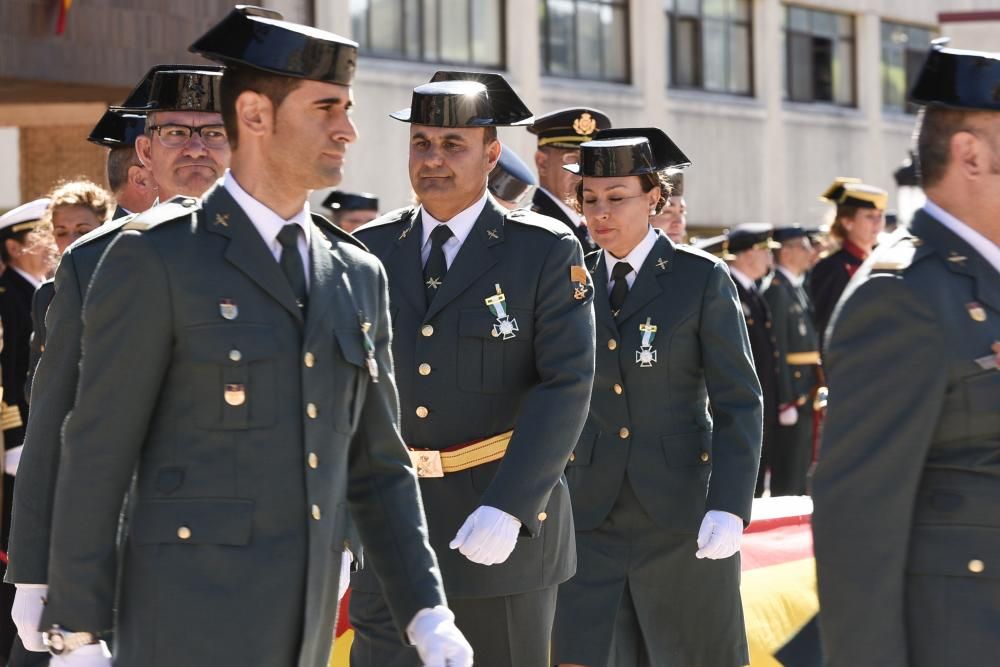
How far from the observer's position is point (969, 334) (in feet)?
11.7

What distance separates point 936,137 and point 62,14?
10484 mm

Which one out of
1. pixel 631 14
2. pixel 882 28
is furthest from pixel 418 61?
pixel 882 28

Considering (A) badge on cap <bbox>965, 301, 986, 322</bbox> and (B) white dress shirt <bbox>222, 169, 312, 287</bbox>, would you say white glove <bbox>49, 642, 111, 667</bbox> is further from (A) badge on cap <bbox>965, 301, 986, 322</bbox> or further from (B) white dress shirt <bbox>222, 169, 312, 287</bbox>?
A: (A) badge on cap <bbox>965, 301, 986, 322</bbox>

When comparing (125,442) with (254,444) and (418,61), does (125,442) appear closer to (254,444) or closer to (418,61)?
(254,444)

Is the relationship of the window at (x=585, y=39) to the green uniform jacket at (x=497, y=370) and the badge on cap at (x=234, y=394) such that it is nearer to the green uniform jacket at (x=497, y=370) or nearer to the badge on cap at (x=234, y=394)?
the green uniform jacket at (x=497, y=370)

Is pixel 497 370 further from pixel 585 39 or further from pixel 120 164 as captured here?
pixel 585 39

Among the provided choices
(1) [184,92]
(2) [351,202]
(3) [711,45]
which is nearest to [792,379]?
(2) [351,202]

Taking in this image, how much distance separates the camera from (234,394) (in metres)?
3.51

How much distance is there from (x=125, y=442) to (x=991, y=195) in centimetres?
187

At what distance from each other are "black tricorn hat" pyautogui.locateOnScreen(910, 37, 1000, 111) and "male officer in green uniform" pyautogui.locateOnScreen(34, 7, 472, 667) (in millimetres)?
1239

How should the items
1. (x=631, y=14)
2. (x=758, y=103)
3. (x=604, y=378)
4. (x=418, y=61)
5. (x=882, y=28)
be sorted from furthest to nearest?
(x=882, y=28), (x=758, y=103), (x=631, y=14), (x=418, y=61), (x=604, y=378)

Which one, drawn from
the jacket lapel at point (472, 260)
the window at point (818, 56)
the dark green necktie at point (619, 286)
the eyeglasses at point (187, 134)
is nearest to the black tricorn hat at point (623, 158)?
the dark green necktie at point (619, 286)

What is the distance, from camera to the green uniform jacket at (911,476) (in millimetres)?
3514

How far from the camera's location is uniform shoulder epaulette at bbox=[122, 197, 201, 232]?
11.7 feet
